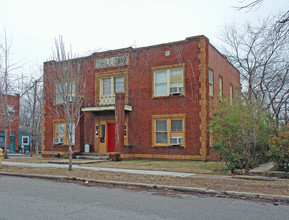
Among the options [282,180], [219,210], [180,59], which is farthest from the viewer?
[180,59]

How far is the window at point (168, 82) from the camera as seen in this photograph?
755 inches

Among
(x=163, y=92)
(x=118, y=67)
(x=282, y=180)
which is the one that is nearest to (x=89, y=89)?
(x=118, y=67)

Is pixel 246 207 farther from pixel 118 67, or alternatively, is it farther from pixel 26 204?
pixel 118 67

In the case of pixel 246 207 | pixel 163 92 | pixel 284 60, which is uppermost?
pixel 284 60

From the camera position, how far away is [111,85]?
21172mm

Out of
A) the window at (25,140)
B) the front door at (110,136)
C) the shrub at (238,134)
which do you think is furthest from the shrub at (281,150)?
the window at (25,140)

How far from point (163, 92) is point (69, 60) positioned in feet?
22.6

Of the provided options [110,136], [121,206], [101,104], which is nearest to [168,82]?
[101,104]

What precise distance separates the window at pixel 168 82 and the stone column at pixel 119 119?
2294 mm

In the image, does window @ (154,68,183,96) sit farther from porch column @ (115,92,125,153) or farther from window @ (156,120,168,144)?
porch column @ (115,92,125,153)

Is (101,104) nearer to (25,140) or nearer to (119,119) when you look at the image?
(119,119)

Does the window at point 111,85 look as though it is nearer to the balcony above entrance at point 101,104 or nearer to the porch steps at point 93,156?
the balcony above entrance at point 101,104

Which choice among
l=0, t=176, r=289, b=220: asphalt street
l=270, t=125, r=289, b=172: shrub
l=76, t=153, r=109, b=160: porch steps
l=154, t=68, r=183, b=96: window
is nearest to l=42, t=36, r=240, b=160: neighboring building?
l=154, t=68, r=183, b=96: window

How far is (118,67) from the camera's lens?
68.9ft
